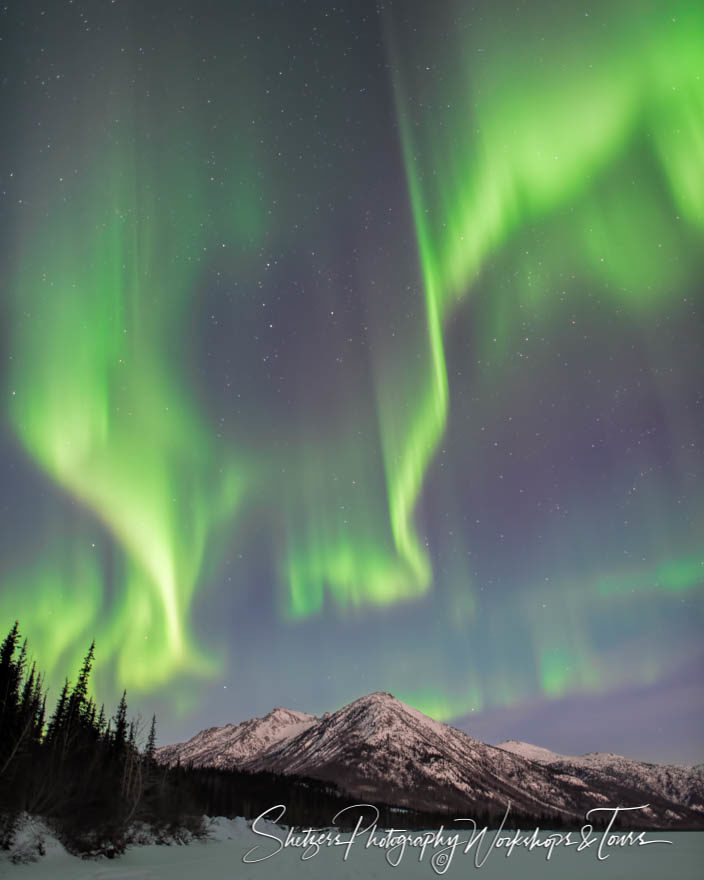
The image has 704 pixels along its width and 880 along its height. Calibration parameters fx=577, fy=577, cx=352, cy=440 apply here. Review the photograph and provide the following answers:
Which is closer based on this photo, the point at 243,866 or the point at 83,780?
the point at 243,866

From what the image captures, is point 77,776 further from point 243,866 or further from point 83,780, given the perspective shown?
point 243,866

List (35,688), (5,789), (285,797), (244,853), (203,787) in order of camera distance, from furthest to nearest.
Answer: (285,797), (203,787), (35,688), (244,853), (5,789)

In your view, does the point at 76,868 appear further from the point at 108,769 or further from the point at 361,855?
the point at 108,769

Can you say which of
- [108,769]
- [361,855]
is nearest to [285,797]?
[108,769]

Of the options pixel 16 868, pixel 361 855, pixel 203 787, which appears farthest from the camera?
pixel 203 787

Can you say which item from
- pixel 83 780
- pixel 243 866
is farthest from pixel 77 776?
pixel 243 866

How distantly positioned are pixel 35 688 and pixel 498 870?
56.3m

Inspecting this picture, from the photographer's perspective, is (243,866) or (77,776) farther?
(77,776)

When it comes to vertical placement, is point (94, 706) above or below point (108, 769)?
above

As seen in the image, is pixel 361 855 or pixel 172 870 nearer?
pixel 172 870

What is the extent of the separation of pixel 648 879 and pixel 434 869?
2009 centimetres

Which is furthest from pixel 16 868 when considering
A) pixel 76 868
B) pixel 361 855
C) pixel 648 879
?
pixel 648 879

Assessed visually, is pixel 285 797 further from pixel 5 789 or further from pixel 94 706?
pixel 5 789

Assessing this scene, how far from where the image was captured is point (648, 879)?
145 ft
